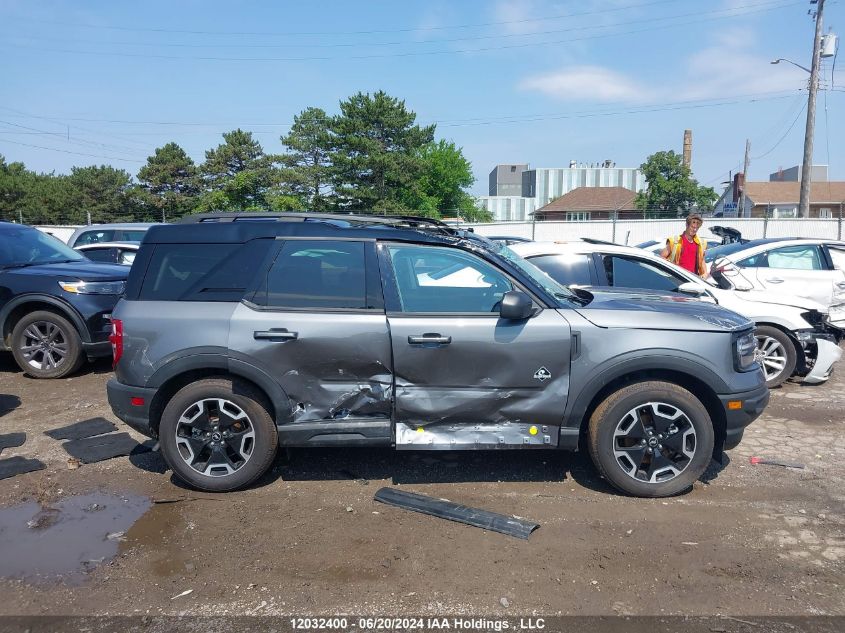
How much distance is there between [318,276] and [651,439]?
8.35ft

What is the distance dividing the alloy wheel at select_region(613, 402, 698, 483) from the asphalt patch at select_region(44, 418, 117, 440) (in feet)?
14.8

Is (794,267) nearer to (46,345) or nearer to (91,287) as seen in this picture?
(91,287)

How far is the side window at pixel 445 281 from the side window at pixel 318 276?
10.9 inches

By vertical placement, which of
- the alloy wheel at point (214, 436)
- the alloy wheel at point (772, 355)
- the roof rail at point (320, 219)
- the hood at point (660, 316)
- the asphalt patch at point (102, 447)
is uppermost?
the roof rail at point (320, 219)

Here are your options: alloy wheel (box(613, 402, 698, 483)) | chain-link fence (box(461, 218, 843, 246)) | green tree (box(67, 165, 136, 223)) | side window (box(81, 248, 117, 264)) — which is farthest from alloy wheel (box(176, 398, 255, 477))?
green tree (box(67, 165, 136, 223))

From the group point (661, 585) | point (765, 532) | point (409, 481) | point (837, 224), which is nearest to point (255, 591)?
point (409, 481)

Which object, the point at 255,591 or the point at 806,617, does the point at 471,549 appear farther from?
the point at 806,617

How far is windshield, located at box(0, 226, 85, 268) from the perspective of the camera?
801 cm

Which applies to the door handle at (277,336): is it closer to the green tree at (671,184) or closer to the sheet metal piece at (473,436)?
the sheet metal piece at (473,436)

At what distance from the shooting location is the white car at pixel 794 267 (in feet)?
29.4

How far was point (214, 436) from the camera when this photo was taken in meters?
4.35

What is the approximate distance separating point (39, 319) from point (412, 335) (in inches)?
222

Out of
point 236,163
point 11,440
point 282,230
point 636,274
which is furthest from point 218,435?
point 236,163

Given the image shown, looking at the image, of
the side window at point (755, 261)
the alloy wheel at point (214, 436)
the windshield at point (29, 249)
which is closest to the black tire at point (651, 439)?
the alloy wheel at point (214, 436)
